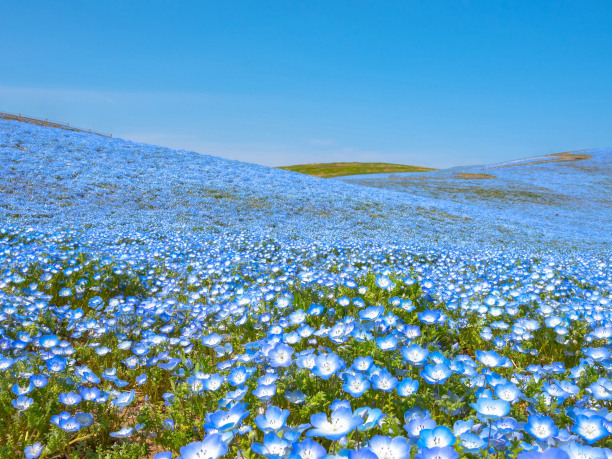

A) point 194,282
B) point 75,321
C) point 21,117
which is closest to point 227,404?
point 75,321

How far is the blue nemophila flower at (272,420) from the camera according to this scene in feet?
6.10

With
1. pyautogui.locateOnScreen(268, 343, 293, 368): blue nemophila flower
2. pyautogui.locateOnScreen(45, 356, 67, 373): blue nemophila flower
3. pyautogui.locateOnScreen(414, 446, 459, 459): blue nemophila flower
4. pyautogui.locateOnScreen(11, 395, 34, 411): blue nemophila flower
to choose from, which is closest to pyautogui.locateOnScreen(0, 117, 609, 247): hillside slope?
pyautogui.locateOnScreen(45, 356, 67, 373): blue nemophila flower

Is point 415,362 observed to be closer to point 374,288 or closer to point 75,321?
point 374,288

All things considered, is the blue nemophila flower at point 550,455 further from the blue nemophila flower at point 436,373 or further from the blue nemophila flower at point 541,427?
the blue nemophila flower at point 436,373

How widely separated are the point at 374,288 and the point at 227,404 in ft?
11.7

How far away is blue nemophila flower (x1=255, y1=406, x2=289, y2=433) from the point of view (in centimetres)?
186

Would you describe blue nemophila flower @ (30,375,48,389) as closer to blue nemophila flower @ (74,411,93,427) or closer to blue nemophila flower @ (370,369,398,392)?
blue nemophila flower @ (74,411,93,427)

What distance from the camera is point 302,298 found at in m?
5.29

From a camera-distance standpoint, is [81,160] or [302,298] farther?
[81,160]

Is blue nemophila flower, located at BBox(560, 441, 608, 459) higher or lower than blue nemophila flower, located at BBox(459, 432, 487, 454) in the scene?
higher

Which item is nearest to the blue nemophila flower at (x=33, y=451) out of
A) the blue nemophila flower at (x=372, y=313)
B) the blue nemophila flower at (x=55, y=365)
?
the blue nemophila flower at (x=55, y=365)

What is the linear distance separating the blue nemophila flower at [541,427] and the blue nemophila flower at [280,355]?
1476 millimetres

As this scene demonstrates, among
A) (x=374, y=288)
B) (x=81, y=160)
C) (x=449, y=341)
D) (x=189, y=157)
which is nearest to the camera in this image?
(x=449, y=341)

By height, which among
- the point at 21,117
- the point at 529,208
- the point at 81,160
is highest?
the point at 21,117
